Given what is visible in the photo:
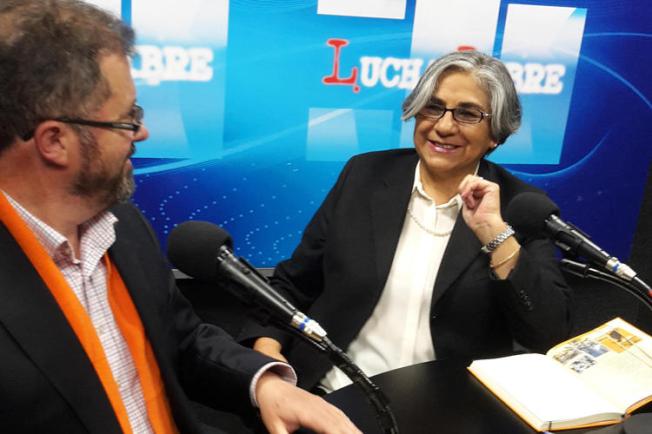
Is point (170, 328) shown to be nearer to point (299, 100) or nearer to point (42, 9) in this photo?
point (42, 9)

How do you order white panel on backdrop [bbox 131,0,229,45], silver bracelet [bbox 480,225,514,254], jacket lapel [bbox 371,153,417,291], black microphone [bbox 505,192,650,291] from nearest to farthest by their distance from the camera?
black microphone [bbox 505,192,650,291], silver bracelet [bbox 480,225,514,254], jacket lapel [bbox 371,153,417,291], white panel on backdrop [bbox 131,0,229,45]

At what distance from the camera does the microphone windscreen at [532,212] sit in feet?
4.96

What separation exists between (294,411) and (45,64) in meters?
0.77

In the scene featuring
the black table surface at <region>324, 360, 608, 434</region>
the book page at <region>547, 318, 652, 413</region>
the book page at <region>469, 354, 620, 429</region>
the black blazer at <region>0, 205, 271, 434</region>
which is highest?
the black blazer at <region>0, 205, 271, 434</region>

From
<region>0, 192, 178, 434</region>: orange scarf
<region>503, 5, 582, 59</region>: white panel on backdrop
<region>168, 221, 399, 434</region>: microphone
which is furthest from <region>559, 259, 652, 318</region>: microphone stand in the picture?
<region>503, 5, 582, 59</region>: white panel on backdrop

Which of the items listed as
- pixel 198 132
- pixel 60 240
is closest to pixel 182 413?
pixel 60 240

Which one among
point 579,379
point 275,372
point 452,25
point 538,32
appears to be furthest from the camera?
point 538,32

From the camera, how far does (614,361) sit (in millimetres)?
1645

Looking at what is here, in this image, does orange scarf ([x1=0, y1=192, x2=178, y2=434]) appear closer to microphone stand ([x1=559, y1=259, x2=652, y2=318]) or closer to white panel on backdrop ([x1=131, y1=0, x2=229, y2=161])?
microphone stand ([x1=559, y1=259, x2=652, y2=318])

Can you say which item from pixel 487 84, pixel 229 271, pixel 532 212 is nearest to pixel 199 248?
pixel 229 271

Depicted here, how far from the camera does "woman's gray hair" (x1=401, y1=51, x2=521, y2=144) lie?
203 centimetres

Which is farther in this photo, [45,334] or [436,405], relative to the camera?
[436,405]

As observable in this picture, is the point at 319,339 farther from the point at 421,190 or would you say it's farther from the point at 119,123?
the point at 421,190

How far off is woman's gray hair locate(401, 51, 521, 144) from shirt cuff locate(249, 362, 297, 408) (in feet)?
3.20
